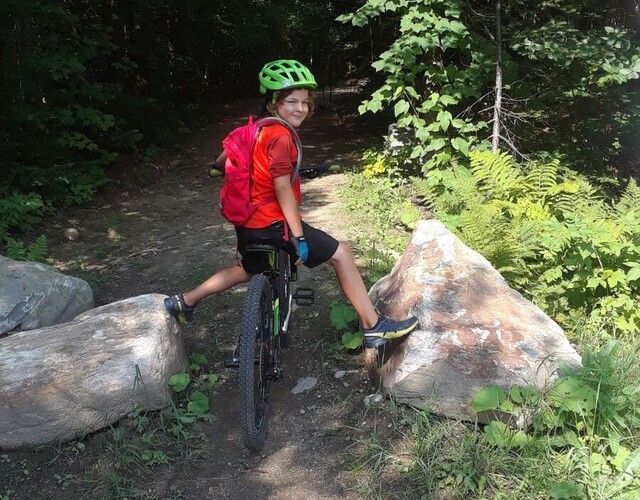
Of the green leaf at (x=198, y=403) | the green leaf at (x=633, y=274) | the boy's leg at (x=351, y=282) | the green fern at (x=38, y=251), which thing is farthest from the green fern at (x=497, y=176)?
the green fern at (x=38, y=251)

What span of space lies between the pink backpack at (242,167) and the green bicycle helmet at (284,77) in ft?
0.62

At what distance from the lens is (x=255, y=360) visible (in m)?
2.94

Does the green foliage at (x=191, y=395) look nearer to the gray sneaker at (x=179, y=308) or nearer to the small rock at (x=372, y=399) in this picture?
the gray sneaker at (x=179, y=308)

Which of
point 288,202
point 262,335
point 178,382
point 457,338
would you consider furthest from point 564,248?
point 178,382

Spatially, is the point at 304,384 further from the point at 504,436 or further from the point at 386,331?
the point at 504,436

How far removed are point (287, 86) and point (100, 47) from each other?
752 centimetres

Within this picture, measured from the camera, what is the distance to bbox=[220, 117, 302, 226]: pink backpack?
119 inches

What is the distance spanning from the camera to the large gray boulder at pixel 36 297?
13.5 feet

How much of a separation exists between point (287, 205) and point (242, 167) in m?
0.34

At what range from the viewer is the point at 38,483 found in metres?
2.91

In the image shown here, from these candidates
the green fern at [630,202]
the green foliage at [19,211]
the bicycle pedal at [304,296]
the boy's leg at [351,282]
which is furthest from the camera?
the green foliage at [19,211]

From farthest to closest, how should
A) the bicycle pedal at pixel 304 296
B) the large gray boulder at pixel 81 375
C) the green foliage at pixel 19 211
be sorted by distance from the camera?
the green foliage at pixel 19 211 → the bicycle pedal at pixel 304 296 → the large gray boulder at pixel 81 375

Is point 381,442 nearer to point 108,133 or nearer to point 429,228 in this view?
point 429,228

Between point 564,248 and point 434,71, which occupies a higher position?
point 434,71
